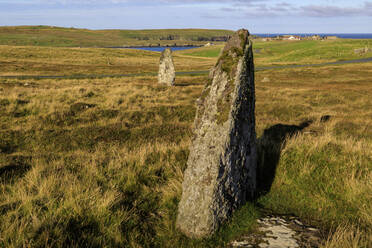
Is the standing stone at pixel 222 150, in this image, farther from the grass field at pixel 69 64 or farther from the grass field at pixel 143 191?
the grass field at pixel 69 64

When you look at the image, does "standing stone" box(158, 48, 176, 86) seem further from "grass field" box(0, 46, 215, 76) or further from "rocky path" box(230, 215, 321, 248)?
"rocky path" box(230, 215, 321, 248)

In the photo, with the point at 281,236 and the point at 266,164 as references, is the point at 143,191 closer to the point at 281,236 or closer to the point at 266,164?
the point at 281,236

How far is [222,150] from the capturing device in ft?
14.5

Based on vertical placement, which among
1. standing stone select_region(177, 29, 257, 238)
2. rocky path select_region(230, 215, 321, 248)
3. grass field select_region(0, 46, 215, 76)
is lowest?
rocky path select_region(230, 215, 321, 248)

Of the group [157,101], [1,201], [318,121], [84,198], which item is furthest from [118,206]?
[157,101]

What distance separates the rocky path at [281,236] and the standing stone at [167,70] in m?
26.0

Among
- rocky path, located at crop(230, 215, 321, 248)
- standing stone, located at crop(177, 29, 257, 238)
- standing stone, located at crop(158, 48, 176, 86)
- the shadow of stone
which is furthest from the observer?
standing stone, located at crop(158, 48, 176, 86)

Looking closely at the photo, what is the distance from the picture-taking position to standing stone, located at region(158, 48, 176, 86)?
29236 mm

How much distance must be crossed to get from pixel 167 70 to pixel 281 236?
88.3 feet

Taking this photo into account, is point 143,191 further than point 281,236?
Yes

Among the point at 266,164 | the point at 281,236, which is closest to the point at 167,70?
the point at 266,164

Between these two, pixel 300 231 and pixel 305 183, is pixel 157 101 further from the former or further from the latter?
pixel 300 231

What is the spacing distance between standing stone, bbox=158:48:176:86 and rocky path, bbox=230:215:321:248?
2604cm

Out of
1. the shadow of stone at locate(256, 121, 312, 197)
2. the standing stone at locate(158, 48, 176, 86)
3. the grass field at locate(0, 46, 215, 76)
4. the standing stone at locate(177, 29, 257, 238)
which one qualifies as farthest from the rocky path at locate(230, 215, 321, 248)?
the grass field at locate(0, 46, 215, 76)
